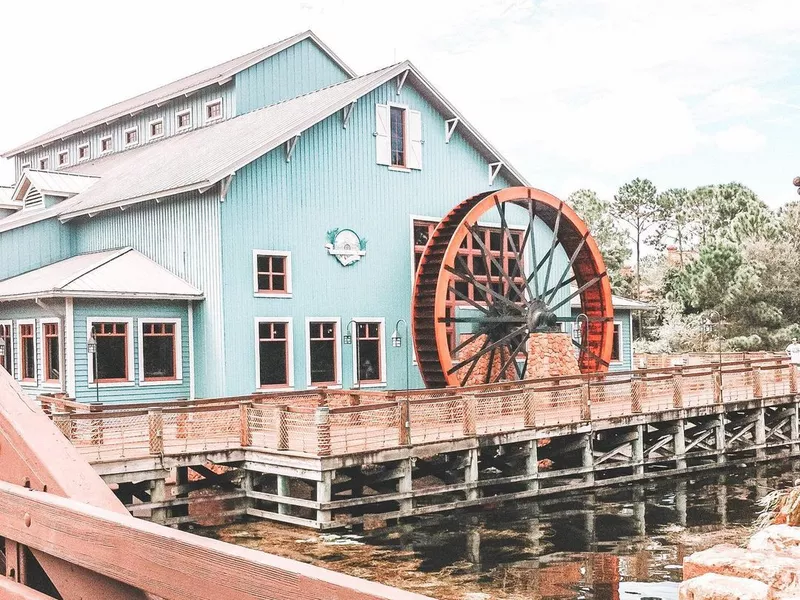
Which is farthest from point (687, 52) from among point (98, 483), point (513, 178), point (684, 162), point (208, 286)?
point (98, 483)

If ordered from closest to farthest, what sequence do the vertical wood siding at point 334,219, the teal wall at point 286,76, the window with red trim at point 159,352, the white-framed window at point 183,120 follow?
the window with red trim at point 159,352, the vertical wood siding at point 334,219, the teal wall at point 286,76, the white-framed window at point 183,120

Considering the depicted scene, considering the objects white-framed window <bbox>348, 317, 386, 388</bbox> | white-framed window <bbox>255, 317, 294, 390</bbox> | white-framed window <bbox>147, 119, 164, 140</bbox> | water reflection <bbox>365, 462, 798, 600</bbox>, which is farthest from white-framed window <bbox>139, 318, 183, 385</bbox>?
white-framed window <bbox>147, 119, 164, 140</bbox>

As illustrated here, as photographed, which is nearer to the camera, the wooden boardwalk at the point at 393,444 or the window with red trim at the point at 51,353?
the wooden boardwalk at the point at 393,444

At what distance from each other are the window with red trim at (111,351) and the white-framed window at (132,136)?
39.2ft

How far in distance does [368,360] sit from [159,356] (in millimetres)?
4680

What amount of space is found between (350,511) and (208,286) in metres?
7.14

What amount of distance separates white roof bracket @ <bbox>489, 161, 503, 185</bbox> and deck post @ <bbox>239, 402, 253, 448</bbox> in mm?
12054

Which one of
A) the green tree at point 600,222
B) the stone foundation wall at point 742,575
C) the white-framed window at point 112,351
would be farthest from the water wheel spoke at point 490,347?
the green tree at point 600,222

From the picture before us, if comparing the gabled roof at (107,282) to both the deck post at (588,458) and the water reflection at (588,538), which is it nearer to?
the water reflection at (588,538)

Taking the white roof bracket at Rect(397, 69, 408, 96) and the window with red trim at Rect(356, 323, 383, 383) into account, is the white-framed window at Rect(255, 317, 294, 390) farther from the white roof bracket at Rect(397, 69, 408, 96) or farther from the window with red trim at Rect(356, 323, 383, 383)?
the white roof bracket at Rect(397, 69, 408, 96)

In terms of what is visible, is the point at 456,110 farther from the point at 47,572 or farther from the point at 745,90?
the point at 745,90

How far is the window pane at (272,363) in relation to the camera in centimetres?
2017

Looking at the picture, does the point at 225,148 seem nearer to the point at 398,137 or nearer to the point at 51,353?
the point at 398,137

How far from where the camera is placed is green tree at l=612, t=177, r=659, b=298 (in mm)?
69688
